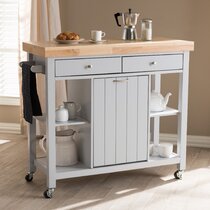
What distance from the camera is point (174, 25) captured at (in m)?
5.06

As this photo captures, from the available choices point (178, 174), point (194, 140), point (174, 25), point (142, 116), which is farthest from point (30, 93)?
point (194, 140)

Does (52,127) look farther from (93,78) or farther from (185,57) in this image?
(185,57)

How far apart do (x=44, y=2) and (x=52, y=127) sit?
159 cm

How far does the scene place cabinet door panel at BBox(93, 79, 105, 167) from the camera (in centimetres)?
383

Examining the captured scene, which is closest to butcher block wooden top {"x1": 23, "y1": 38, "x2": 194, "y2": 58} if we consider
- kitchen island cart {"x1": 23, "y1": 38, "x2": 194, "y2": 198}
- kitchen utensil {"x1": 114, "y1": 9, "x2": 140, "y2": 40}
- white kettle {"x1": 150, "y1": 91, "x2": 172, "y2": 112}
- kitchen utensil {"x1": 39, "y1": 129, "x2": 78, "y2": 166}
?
kitchen island cart {"x1": 23, "y1": 38, "x2": 194, "y2": 198}

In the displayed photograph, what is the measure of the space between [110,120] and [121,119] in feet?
0.28

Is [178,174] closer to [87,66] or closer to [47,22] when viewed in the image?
[87,66]

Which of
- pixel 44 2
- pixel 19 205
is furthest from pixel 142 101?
pixel 44 2

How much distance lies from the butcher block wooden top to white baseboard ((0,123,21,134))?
165 cm

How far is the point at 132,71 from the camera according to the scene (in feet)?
12.8

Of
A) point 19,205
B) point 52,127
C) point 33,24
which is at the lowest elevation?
point 19,205

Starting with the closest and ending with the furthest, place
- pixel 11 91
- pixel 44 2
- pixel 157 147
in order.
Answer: pixel 157 147
pixel 44 2
pixel 11 91

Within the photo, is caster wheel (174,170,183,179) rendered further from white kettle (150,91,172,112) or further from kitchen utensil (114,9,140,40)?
kitchen utensil (114,9,140,40)

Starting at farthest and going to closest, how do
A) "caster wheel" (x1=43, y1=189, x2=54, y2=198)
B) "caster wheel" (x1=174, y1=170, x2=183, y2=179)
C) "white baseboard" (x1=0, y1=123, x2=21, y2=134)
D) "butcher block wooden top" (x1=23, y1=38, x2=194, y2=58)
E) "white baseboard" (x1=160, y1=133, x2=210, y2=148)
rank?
"white baseboard" (x1=0, y1=123, x2=21, y2=134) < "white baseboard" (x1=160, y1=133, x2=210, y2=148) < "caster wheel" (x1=174, y1=170, x2=183, y2=179) < "caster wheel" (x1=43, y1=189, x2=54, y2=198) < "butcher block wooden top" (x1=23, y1=38, x2=194, y2=58)
